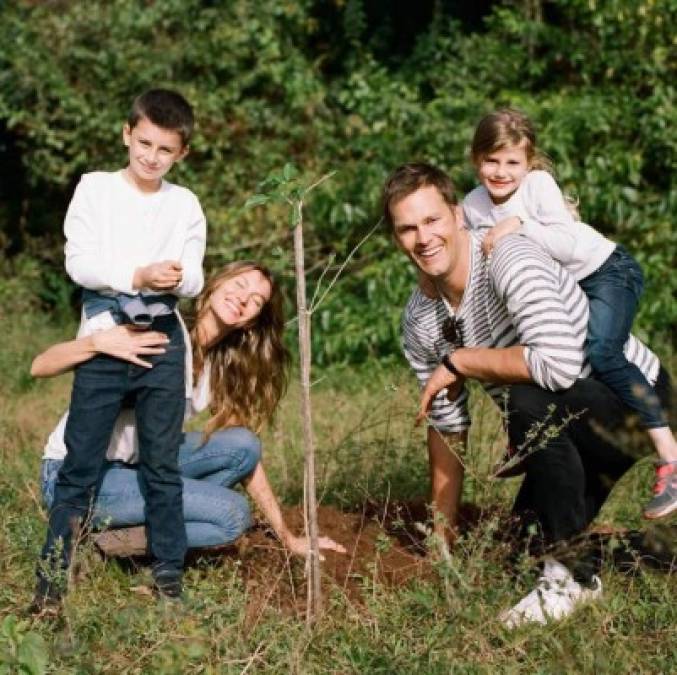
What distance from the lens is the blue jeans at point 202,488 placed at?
388cm

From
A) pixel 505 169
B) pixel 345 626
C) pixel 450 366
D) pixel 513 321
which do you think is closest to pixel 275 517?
pixel 345 626

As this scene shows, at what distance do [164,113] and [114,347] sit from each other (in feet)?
2.42

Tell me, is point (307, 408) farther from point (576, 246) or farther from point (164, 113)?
point (576, 246)

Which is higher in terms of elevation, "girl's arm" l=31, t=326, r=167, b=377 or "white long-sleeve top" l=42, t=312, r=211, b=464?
"girl's arm" l=31, t=326, r=167, b=377

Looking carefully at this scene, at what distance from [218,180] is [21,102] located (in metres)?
1.62

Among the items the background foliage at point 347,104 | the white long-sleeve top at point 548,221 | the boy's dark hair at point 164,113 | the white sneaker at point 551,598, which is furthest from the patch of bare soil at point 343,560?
the background foliage at point 347,104

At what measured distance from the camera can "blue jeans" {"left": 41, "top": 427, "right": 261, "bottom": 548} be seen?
3883 millimetres

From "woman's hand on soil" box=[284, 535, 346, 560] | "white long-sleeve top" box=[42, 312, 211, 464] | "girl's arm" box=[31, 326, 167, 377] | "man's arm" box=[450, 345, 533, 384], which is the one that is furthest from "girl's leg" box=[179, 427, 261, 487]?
"man's arm" box=[450, 345, 533, 384]

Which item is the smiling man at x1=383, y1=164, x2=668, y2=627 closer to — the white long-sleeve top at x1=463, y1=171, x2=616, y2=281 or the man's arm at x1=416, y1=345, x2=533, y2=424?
the man's arm at x1=416, y1=345, x2=533, y2=424

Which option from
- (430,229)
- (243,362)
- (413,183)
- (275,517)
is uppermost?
(413,183)

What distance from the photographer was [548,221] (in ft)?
14.0

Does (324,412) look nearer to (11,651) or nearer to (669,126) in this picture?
(669,126)

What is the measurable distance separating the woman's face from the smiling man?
490mm

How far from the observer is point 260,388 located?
165 inches
